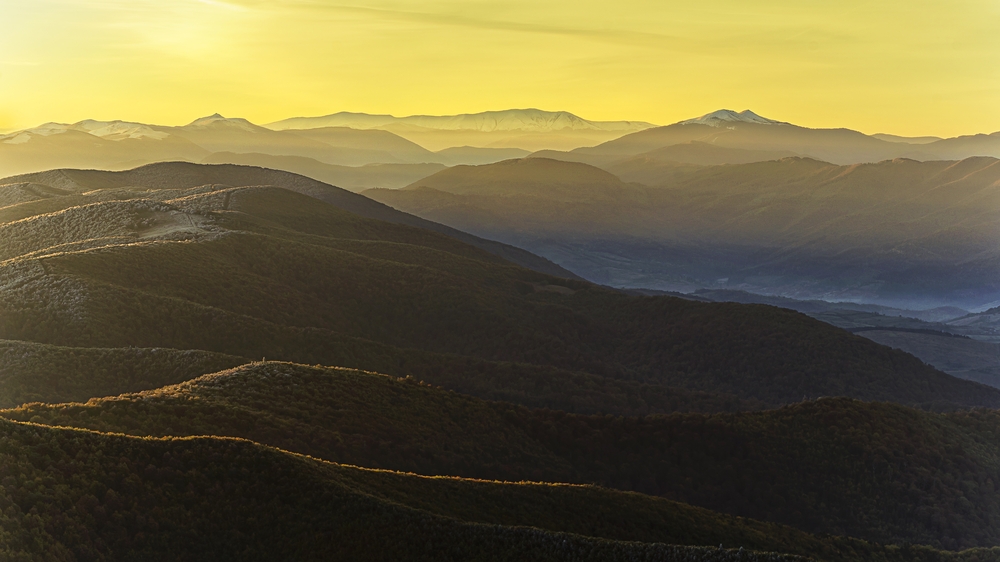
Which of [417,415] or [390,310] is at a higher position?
[390,310]

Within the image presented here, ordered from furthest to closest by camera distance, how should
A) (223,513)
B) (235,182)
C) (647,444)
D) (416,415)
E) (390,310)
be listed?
1. (235,182)
2. (390,310)
3. (647,444)
4. (416,415)
5. (223,513)

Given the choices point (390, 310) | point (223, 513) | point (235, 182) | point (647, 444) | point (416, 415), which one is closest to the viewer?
point (223, 513)

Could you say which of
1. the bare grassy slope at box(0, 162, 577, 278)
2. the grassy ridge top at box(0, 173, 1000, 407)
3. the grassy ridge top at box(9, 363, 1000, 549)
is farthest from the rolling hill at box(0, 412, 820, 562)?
the bare grassy slope at box(0, 162, 577, 278)

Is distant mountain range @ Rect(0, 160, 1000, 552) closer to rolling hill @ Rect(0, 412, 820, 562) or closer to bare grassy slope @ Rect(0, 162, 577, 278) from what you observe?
rolling hill @ Rect(0, 412, 820, 562)

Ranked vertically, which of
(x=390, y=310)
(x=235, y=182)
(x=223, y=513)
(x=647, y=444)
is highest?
(x=235, y=182)

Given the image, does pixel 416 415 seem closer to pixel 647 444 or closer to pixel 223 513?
pixel 647 444

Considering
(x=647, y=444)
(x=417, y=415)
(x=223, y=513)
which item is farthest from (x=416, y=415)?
(x=223, y=513)

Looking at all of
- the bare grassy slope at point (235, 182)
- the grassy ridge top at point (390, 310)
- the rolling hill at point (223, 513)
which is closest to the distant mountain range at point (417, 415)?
the rolling hill at point (223, 513)

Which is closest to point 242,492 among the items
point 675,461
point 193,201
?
point 675,461

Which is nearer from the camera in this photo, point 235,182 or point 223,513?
point 223,513
